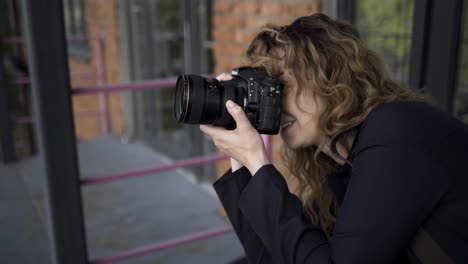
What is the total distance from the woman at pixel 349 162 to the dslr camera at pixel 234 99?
0.12ft

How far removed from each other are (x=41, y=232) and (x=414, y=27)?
7.46 feet

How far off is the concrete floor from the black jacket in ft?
4.89

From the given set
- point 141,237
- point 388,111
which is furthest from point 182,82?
point 141,237

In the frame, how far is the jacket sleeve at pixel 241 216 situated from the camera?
125 centimetres

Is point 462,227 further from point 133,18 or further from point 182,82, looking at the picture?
point 133,18

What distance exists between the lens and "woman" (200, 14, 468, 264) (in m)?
0.94

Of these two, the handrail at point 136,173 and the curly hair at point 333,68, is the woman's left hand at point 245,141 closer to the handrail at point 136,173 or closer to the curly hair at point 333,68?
the curly hair at point 333,68

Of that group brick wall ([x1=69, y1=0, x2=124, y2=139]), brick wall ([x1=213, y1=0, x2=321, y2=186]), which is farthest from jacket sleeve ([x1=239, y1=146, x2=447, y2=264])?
brick wall ([x1=69, y1=0, x2=124, y2=139])

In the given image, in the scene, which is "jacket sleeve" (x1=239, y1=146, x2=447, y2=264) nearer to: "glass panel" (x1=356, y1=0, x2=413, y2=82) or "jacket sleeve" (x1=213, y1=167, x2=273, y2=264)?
"jacket sleeve" (x1=213, y1=167, x2=273, y2=264)

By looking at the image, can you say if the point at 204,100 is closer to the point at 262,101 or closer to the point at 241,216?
the point at 262,101

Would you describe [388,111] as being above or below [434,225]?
above

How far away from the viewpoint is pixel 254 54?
1229mm

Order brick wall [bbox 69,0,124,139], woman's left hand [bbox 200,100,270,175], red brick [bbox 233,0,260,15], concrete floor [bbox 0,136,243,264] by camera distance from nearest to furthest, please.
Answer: woman's left hand [bbox 200,100,270,175] → red brick [bbox 233,0,260,15] → concrete floor [bbox 0,136,243,264] → brick wall [bbox 69,0,124,139]

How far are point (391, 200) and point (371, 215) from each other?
48mm
